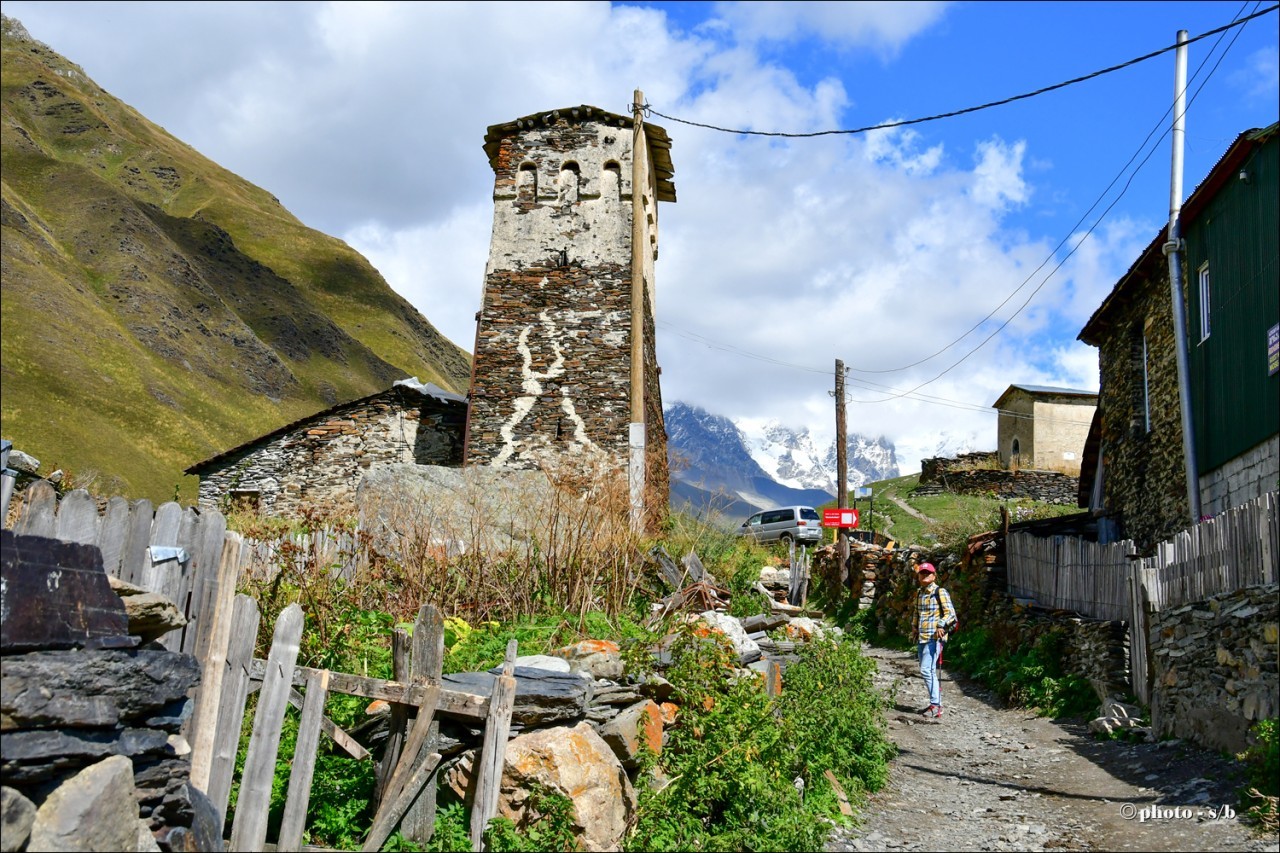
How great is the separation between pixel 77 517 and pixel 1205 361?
14589mm

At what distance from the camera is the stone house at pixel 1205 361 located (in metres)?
12.9

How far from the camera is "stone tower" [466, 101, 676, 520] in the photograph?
19.3 meters

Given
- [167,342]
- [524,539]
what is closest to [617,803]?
[524,539]

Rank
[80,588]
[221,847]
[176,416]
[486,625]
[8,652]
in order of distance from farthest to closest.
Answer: [176,416] → [486,625] → [221,847] → [80,588] → [8,652]

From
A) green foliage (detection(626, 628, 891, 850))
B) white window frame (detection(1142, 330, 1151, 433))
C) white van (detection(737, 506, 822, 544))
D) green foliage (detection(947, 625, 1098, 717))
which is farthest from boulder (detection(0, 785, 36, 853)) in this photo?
white van (detection(737, 506, 822, 544))

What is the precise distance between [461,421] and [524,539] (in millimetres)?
10878

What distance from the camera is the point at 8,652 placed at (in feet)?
13.6

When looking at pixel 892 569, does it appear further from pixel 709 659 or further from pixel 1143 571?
pixel 709 659

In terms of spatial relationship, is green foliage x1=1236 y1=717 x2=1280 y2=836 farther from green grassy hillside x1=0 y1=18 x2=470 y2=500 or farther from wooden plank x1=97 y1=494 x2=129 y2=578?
green grassy hillside x1=0 y1=18 x2=470 y2=500

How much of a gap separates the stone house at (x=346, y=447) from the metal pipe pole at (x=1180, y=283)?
13174mm

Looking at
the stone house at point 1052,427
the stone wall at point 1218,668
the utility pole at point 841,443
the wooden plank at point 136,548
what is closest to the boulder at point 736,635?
the stone wall at point 1218,668

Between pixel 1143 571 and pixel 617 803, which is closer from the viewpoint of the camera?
pixel 617 803

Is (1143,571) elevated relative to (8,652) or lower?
elevated

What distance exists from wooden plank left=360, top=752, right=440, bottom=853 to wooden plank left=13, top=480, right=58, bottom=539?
2418mm
